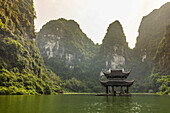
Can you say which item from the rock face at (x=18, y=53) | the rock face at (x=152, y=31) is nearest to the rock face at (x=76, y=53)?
the rock face at (x=152, y=31)

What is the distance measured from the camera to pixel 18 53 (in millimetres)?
74688

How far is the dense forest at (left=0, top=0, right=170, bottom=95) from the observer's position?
74.7 meters

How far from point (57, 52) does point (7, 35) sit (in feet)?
312

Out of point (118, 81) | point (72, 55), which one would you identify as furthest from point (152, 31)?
point (118, 81)

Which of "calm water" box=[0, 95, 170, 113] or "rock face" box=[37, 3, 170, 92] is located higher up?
"rock face" box=[37, 3, 170, 92]

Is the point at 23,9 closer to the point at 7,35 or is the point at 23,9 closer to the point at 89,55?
the point at 7,35

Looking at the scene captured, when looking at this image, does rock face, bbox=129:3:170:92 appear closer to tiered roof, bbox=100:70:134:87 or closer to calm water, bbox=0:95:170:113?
tiered roof, bbox=100:70:134:87

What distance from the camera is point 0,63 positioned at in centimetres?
6275

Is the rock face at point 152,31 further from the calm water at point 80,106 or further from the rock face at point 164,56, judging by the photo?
the calm water at point 80,106

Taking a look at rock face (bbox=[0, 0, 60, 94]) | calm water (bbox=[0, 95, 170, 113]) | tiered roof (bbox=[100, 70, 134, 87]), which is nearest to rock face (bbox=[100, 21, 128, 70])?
rock face (bbox=[0, 0, 60, 94])

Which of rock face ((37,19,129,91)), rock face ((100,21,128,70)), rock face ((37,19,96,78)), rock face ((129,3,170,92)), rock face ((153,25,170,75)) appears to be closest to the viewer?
rock face ((153,25,170,75))

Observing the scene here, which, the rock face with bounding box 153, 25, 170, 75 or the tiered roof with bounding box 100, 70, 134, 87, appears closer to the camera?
the tiered roof with bounding box 100, 70, 134, 87

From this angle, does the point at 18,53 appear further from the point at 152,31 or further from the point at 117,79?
the point at 152,31

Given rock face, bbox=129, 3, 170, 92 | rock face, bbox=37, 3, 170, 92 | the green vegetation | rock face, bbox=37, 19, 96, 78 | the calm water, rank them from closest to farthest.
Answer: the calm water → the green vegetation → rock face, bbox=129, 3, 170, 92 → rock face, bbox=37, 3, 170, 92 → rock face, bbox=37, 19, 96, 78
